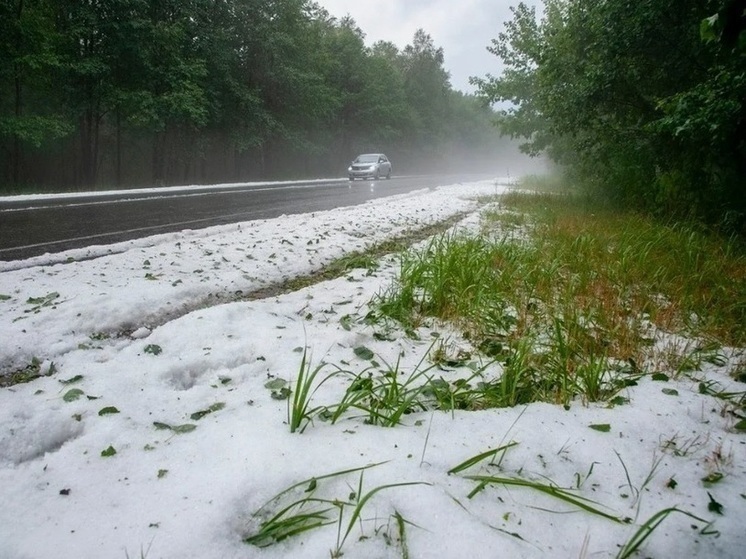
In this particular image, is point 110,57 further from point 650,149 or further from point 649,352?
point 649,352

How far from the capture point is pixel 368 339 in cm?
292

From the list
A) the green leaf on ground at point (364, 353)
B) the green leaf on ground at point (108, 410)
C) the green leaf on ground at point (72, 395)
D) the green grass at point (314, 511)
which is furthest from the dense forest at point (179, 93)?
the green grass at point (314, 511)

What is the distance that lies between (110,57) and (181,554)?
20618 millimetres

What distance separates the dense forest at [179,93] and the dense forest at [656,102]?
10.9m

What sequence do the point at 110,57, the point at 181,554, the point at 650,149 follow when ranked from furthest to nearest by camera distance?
the point at 110,57, the point at 650,149, the point at 181,554

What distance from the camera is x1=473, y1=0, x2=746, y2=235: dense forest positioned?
229 inches

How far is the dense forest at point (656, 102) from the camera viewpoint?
5824mm

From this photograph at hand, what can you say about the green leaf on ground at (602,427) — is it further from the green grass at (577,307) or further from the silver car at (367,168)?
the silver car at (367,168)

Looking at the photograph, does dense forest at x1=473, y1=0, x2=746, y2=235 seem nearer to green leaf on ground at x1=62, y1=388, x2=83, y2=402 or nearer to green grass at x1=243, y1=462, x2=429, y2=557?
green grass at x1=243, y1=462, x2=429, y2=557

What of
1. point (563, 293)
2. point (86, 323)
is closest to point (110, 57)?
point (86, 323)

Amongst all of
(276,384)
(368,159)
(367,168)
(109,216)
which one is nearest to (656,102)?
(276,384)

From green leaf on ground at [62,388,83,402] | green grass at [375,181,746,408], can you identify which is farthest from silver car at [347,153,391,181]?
green leaf on ground at [62,388,83,402]

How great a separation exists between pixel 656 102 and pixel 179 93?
55.8 feet

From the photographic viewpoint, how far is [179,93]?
17266mm
